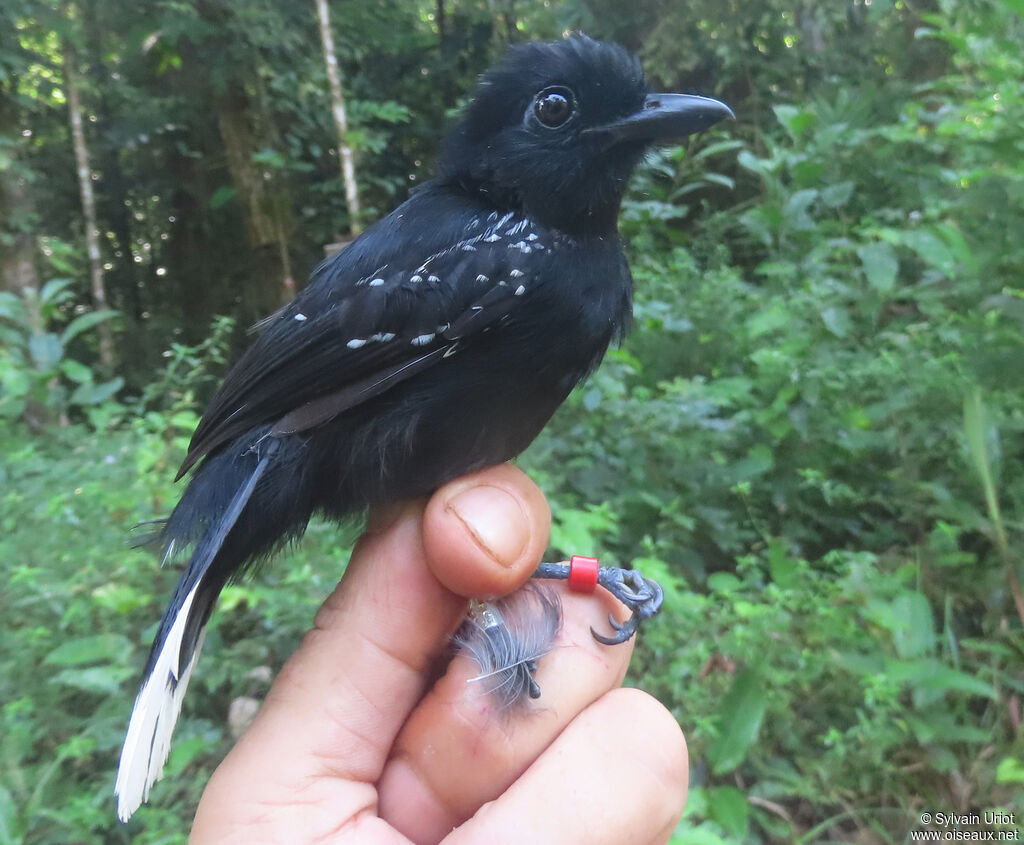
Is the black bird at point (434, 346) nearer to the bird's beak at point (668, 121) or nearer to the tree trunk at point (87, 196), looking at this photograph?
the bird's beak at point (668, 121)

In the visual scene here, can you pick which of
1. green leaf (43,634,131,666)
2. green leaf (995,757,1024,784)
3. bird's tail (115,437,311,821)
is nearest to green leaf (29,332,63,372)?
green leaf (43,634,131,666)

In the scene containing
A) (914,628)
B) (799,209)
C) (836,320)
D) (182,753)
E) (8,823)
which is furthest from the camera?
(799,209)

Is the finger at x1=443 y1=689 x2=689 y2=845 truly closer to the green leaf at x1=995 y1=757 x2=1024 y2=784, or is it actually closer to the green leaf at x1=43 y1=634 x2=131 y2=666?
the green leaf at x1=995 y1=757 x2=1024 y2=784

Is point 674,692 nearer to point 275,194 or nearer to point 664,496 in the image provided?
point 664,496

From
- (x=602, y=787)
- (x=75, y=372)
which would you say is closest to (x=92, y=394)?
(x=75, y=372)

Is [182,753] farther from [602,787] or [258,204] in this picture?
[258,204]

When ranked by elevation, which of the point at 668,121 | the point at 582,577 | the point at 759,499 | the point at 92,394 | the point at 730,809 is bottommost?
the point at 759,499

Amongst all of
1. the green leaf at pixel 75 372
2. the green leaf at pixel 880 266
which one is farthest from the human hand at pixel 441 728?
the green leaf at pixel 75 372
